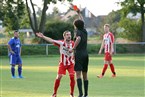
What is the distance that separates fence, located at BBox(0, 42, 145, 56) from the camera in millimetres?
46719

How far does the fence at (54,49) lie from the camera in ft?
153

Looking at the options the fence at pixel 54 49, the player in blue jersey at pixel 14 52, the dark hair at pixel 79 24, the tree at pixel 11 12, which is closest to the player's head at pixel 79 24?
the dark hair at pixel 79 24

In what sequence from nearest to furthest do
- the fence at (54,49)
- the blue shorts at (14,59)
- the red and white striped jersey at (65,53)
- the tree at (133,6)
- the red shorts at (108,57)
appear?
the red and white striped jersey at (65,53) → the red shorts at (108,57) → the blue shorts at (14,59) → the fence at (54,49) → the tree at (133,6)

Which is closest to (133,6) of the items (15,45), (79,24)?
(15,45)

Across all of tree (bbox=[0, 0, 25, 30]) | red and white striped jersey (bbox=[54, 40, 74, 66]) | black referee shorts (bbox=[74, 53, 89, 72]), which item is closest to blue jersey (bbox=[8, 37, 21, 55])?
red and white striped jersey (bbox=[54, 40, 74, 66])

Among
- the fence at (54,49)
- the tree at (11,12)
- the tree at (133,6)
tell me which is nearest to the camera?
the fence at (54,49)

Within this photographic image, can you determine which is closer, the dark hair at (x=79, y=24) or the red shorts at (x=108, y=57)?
the dark hair at (x=79, y=24)

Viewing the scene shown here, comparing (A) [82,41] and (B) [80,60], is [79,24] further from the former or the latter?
(B) [80,60]

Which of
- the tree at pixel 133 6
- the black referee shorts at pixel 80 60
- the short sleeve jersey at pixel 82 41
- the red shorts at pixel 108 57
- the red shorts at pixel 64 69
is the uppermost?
the tree at pixel 133 6

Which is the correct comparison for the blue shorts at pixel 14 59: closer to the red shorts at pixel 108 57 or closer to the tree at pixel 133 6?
the red shorts at pixel 108 57

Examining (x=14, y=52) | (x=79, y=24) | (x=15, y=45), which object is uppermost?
(x=79, y=24)

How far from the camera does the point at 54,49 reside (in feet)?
155

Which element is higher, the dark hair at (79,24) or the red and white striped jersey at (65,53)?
the dark hair at (79,24)

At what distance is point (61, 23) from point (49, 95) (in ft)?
138
